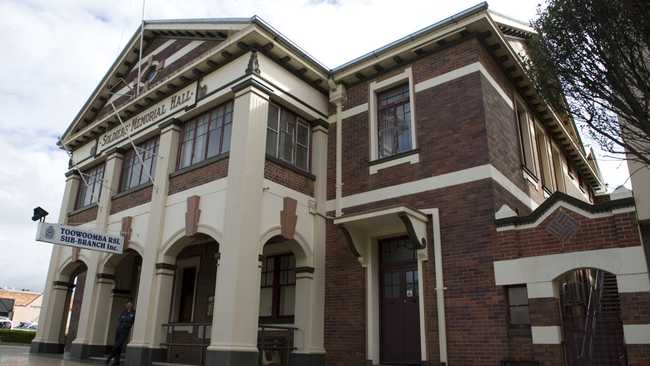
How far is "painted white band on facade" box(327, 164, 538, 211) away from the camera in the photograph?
11.0m

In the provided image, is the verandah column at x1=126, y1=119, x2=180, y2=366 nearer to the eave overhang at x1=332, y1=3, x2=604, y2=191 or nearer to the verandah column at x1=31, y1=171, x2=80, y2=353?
the eave overhang at x1=332, y1=3, x2=604, y2=191

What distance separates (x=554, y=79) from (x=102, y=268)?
1372 cm

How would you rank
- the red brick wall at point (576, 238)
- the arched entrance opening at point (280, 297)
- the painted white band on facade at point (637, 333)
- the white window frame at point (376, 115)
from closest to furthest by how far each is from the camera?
the painted white band on facade at point (637, 333) → the red brick wall at point (576, 238) → the white window frame at point (376, 115) → the arched entrance opening at point (280, 297)

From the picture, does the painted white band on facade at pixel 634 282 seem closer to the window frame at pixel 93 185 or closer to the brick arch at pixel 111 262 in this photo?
the brick arch at pixel 111 262

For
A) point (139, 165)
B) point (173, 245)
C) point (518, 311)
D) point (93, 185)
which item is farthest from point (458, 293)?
point (93, 185)

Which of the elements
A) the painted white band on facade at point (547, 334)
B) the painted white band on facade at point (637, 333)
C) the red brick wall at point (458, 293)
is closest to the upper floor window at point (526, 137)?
the red brick wall at point (458, 293)

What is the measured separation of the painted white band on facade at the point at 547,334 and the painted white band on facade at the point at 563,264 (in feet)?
2.76

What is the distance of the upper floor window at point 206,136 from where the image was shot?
13.2 metres

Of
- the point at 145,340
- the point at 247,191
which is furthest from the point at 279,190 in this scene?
the point at 145,340

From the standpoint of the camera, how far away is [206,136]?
45.1 ft

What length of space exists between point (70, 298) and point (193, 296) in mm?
5868

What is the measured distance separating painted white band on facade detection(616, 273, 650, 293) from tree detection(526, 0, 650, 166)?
2282 mm

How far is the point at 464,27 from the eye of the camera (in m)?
11.9

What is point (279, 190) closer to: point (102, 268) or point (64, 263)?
point (102, 268)
